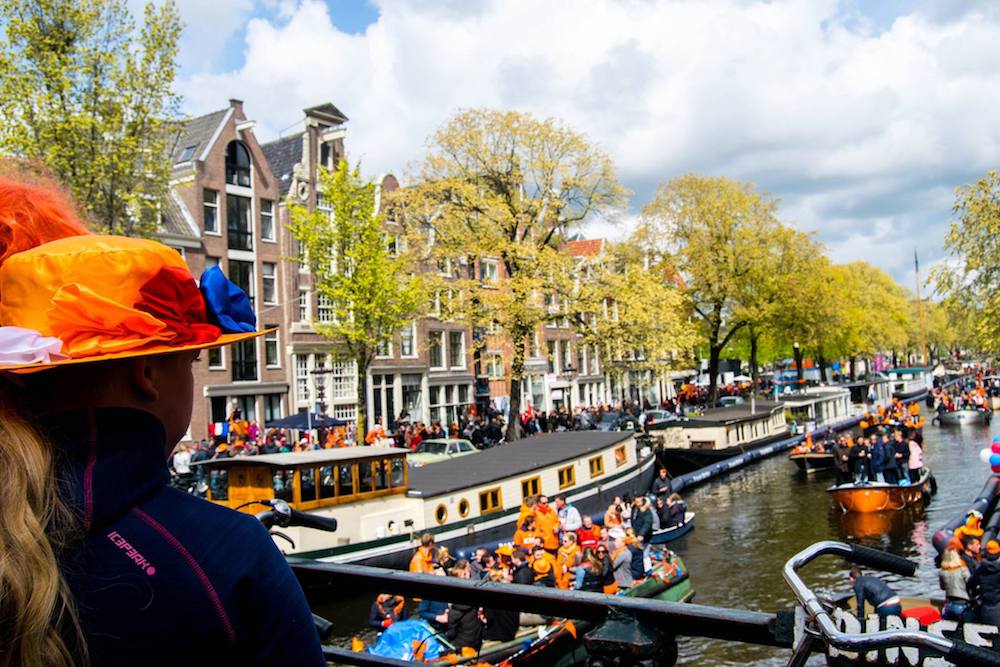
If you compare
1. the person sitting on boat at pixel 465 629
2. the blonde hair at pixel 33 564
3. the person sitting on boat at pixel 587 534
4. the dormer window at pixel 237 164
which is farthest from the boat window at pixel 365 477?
the dormer window at pixel 237 164

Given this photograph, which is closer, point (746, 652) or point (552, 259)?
point (746, 652)

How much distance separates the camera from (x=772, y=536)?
75.7ft

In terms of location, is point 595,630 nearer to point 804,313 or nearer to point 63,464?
point 63,464

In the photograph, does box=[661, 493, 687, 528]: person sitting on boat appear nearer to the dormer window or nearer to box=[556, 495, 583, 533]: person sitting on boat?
box=[556, 495, 583, 533]: person sitting on boat

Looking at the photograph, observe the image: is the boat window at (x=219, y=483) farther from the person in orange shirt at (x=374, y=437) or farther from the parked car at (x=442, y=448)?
the parked car at (x=442, y=448)

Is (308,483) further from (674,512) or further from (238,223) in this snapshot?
(238,223)

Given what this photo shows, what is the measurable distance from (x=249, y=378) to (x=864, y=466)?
2327 centimetres

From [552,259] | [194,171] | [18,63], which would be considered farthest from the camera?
[194,171]

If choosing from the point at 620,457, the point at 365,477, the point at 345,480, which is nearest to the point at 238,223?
the point at 620,457

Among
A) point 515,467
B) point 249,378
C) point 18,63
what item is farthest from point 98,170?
Answer: point 249,378

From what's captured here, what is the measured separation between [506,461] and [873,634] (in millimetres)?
21059

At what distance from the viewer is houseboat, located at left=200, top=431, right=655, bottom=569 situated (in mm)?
17875

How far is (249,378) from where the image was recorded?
35938 mm

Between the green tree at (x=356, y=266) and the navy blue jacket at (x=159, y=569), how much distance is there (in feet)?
95.5
